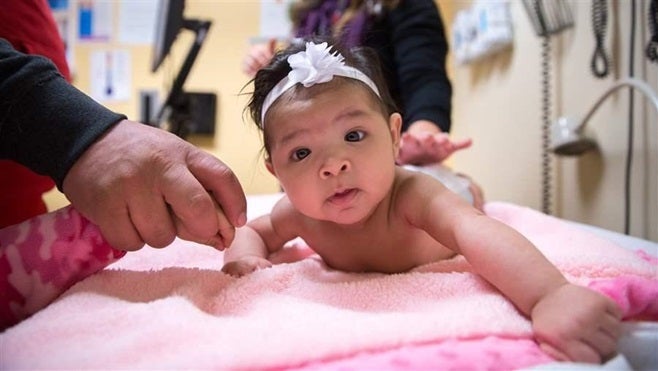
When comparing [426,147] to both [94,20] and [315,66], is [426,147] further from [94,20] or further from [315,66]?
[94,20]

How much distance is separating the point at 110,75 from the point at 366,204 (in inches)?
94.4

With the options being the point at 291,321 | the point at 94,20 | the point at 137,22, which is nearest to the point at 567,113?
the point at 291,321

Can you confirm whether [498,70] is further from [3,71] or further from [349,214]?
[3,71]

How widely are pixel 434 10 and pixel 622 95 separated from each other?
24.7 inches

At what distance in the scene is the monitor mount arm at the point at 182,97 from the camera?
1.82 m

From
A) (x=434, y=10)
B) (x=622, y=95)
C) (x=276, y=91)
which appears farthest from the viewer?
(x=434, y=10)

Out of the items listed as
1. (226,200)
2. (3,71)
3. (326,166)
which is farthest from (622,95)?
(3,71)

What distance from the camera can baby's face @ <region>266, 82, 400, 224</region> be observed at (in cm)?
65

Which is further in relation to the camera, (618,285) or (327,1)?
(327,1)

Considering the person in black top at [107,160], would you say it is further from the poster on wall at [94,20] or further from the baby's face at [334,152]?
the poster on wall at [94,20]

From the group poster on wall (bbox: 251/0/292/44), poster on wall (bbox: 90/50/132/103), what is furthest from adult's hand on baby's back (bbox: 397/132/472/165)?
poster on wall (bbox: 90/50/132/103)

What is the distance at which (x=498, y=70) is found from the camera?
1.97 metres

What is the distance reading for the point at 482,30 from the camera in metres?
1.94

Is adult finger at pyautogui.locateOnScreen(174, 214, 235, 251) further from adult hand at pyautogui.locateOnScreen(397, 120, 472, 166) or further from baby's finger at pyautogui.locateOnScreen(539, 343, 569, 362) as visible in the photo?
adult hand at pyautogui.locateOnScreen(397, 120, 472, 166)
